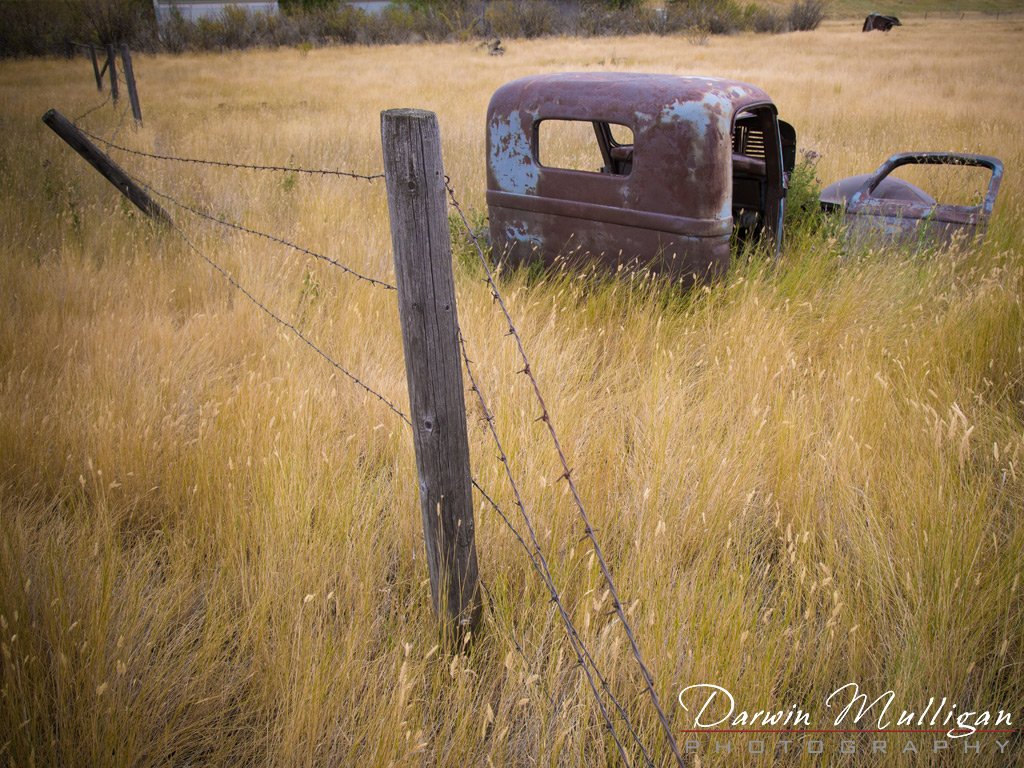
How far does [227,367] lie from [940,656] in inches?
124

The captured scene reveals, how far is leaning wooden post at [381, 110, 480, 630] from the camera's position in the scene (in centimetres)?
143

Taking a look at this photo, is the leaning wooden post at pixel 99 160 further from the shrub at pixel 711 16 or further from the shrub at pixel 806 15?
the shrub at pixel 806 15

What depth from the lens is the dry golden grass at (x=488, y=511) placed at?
161 centimetres

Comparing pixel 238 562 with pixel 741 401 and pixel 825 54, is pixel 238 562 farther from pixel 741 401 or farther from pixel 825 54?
pixel 825 54

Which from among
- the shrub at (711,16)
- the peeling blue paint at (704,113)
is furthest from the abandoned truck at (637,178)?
the shrub at (711,16)

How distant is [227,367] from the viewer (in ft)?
10.7

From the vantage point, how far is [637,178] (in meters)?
3.69

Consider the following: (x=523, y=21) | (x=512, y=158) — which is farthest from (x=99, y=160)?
(x=523, y=21)

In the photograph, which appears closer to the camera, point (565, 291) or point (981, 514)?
point (981, 514)

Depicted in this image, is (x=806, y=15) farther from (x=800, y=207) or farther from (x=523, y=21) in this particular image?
(x=800, y=207)

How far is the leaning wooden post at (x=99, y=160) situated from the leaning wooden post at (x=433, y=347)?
378 centimetres

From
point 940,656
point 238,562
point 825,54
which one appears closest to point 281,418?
point 238,562

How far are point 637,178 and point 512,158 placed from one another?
3.19 ft

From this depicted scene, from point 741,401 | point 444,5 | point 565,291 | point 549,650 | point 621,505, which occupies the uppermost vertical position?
point 444,5
